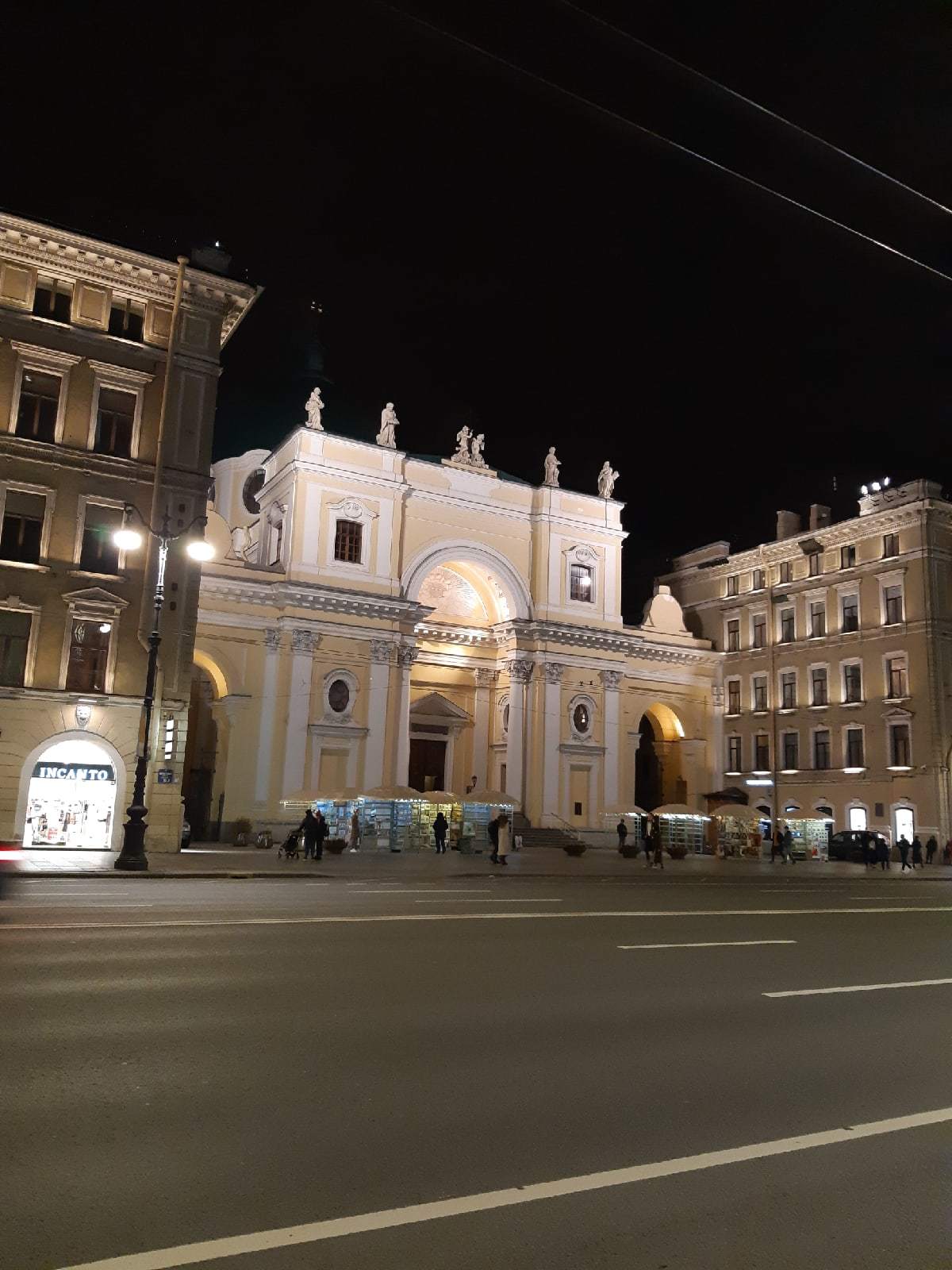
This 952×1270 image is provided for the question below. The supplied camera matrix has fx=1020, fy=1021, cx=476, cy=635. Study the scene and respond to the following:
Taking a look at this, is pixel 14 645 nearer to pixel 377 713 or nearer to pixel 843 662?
pixel 377 713

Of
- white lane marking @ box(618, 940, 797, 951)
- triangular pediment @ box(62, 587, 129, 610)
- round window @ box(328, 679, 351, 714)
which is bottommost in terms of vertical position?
white lane marking @ box(618, 940, 797, 951)

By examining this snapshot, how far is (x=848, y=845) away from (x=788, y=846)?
11.3 ft

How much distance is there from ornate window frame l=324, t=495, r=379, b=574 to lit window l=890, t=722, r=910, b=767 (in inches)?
983

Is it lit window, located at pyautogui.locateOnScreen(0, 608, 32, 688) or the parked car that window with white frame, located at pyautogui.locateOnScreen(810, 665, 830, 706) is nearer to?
lit window, located at pyautogui.locateOnScreen(0, 608, 32, 688)

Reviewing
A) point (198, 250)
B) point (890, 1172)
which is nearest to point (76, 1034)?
point (890, 1172)

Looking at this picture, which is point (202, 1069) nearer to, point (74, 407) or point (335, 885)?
point (335, 885)

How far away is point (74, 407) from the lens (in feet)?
98.7

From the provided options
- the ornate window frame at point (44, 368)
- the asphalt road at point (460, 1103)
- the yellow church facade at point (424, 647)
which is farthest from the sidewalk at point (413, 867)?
the ornate window frame at point (44, 368)

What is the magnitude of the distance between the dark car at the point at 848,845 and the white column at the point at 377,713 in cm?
2030

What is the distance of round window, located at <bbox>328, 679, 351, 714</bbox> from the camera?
144ft

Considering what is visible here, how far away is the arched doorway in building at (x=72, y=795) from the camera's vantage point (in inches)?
1112

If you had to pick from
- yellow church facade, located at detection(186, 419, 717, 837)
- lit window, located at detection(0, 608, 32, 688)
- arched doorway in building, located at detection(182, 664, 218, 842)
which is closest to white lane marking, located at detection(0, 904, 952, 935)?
lit window, located at detection(0, 608, 32, 688)

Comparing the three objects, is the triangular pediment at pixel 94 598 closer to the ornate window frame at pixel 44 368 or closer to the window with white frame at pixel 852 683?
the ornate window frame at pixel 44 368

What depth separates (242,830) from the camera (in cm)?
4028
